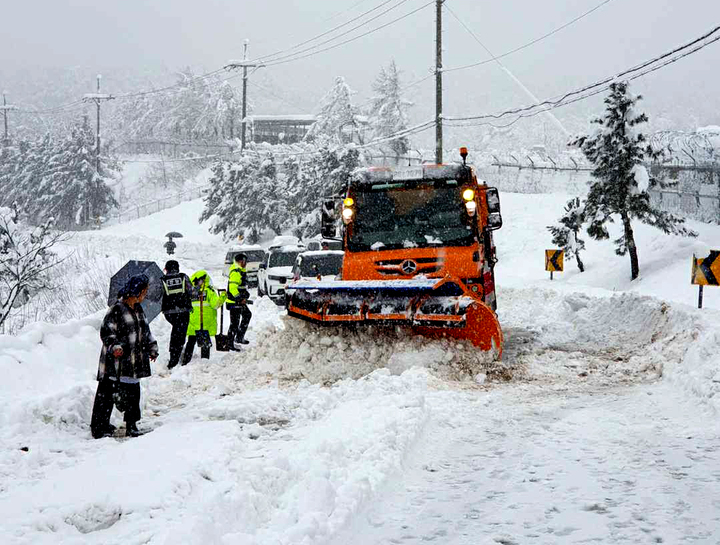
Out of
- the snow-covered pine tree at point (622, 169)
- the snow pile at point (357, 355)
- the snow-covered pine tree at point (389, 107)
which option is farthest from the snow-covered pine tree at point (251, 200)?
the snow pile at point (357, 355)

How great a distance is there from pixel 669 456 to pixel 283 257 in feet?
65.3

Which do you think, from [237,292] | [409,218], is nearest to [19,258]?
[237,292]

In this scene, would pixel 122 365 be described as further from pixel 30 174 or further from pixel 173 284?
pixel 30 174

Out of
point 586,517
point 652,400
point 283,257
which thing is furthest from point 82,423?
point 283,257

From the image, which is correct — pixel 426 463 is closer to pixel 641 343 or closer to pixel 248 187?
pixel 641 343

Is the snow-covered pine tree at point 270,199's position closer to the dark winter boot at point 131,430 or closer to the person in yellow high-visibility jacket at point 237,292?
the person in yellow high-visibility jacket at point 237,292

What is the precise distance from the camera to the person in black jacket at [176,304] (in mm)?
10797

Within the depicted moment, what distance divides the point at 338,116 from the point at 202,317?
192ft

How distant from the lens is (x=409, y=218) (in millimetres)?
11133

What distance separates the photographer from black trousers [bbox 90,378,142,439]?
267 inches

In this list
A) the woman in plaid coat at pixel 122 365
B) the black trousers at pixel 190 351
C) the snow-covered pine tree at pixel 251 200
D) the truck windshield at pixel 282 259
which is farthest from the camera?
the snow-covered pine tree at pixel 251 200

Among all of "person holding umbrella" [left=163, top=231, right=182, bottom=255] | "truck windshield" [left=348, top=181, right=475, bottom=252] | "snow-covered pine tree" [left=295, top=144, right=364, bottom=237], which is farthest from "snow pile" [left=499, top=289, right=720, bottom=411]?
"snow-covered pine tree" [left=295, top=144, right=364, bottom=237]

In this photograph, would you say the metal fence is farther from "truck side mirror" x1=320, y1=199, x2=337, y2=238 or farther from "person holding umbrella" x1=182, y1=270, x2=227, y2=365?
"truck side mirror" x1=320, y1=199, x2=337, y2=238

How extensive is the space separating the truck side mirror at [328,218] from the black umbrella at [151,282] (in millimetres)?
2742
